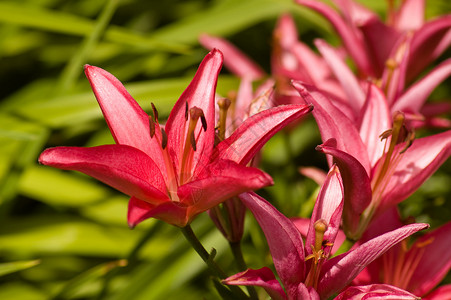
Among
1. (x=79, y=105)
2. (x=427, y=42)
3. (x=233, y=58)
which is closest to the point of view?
(x=427, y=42)

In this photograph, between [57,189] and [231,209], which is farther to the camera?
[57,189]

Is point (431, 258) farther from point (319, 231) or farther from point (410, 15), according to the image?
point (410, 15)

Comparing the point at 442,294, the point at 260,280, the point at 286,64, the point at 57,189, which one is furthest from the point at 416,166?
the point at 57,189

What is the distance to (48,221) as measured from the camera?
1.22 m

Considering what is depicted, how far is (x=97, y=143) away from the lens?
1.27 meters

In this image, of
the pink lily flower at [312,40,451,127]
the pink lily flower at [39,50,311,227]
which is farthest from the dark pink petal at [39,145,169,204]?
the pink lily flower at [312,40,451,127]

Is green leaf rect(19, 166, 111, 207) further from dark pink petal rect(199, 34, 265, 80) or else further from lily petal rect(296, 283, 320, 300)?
lily petal rect(296, 283, 320, 300)

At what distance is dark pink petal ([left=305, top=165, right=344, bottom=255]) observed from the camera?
606mm

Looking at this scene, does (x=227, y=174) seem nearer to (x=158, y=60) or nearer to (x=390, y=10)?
(x=390, y=10)

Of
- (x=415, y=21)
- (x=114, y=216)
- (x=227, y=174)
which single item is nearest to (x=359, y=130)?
(x=227, y=174)

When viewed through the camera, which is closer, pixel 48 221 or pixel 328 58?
pixel 328 58

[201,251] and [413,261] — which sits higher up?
[201,251]

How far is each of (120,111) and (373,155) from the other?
0.31 m

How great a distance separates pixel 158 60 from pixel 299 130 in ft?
1.26
